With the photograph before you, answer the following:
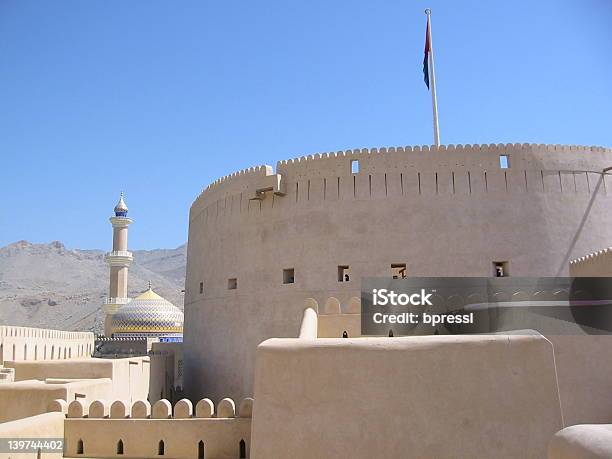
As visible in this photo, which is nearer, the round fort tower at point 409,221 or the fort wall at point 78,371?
the fort wall at point 78,371

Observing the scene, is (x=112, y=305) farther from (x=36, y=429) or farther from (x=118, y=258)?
(x=36, y=429)

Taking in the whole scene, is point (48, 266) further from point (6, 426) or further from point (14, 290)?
point (6, 426)

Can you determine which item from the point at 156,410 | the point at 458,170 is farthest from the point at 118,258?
the point at 156,410

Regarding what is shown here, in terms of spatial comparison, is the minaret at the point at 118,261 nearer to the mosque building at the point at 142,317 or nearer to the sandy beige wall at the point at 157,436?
the mosque building at the point at 142,317

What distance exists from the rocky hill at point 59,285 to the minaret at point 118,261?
28.8 m

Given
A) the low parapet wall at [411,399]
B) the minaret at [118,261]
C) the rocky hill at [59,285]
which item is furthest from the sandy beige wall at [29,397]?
the rocky hill at [59,285]

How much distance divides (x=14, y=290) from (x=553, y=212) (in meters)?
73.8

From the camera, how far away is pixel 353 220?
579 inches

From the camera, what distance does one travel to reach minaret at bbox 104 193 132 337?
32344 mm

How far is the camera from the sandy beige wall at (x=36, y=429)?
606 cm

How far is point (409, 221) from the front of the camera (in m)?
14.3

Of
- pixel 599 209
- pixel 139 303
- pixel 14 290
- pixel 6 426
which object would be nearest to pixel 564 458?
pixel 6 426

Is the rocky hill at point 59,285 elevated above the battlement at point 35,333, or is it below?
above

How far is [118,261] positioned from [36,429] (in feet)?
88.3
